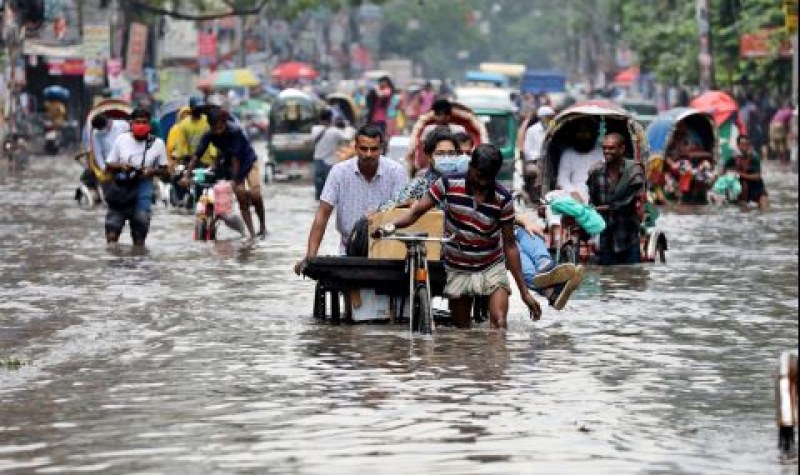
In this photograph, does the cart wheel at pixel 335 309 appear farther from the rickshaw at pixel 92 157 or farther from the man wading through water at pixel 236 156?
the rickshaw at pixel 92 157

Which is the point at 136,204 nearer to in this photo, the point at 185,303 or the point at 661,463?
the point at 185,303

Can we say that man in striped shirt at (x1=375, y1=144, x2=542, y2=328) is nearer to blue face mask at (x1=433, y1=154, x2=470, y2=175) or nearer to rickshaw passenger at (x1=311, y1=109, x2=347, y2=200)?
blue face mask at (x1=433, y1=154, x2=470, y2=175)

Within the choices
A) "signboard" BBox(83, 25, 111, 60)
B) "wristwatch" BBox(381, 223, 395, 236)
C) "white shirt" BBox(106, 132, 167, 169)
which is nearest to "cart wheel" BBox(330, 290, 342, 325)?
"wristwatch" BBox(381, 223, 395, 236)

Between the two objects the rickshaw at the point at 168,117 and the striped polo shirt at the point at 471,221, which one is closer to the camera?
the striped polo shirt at the point at 471,221

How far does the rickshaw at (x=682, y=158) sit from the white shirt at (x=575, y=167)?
10.4 m

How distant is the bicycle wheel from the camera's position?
14711 mm

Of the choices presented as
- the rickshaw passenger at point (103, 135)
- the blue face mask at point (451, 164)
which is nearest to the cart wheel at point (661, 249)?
the blue face mask at point (451, 164)

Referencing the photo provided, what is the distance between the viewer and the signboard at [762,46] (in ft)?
166

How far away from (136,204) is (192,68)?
6870 cm

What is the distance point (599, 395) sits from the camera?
1204cm

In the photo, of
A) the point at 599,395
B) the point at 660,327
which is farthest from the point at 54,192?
the point at 599,395

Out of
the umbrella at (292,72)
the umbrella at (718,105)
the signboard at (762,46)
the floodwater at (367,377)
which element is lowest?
the floodwater at (367,377)

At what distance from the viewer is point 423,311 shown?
1480 centimetres

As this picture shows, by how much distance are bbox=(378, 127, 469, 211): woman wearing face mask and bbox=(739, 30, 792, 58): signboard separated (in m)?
35.5
